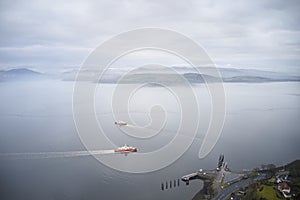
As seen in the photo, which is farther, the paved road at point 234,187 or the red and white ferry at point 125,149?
the red and white ferry at point 125,149

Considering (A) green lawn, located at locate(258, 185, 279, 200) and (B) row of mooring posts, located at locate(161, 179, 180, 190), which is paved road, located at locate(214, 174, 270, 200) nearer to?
(A) green lawn, located at locate(258, 185, 279, 200)

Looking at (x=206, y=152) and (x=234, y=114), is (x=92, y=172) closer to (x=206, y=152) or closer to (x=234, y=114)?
(x=206, y=152)

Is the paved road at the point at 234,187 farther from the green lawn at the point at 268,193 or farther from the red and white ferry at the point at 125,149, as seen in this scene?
the red and white ferry at the point at 125,149

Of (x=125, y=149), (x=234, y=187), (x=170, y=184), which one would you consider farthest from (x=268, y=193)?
(x=125, y=149)

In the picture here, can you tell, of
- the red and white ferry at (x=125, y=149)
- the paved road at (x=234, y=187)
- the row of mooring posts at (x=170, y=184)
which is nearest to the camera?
the paved road at (x=234, y=187)

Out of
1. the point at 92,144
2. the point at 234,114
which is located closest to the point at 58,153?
the point at 92,144

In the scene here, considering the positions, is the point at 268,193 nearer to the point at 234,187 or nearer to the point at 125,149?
the point at 234,187

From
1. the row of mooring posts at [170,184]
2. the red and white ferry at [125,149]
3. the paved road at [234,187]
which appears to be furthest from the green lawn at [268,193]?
the red and white ferry at [125,149]

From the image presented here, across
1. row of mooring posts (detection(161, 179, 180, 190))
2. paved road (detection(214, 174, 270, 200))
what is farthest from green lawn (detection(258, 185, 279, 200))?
row of mooring posts (detection(161, 179, 180, 190))

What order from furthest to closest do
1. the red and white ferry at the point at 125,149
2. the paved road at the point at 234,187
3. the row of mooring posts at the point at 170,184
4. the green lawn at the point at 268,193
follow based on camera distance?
the red and white ferry at the point at 125,149, the row of mooring posts at the point at 170,184, the paved road at the point at 234,187, the green lawn at the point at 268,193
